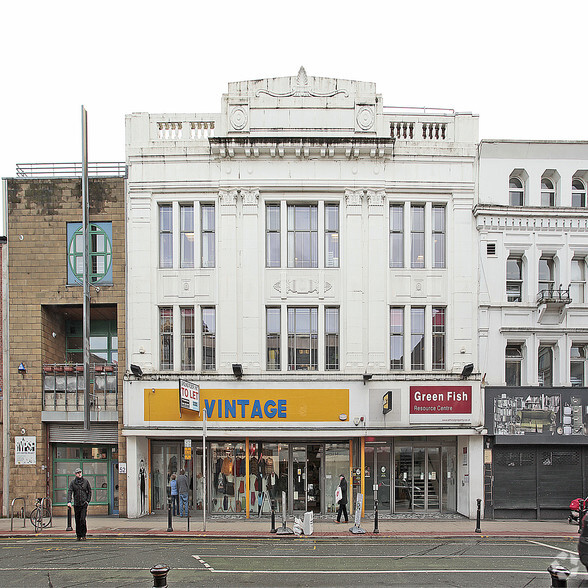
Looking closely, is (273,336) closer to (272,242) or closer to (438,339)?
(272,242)

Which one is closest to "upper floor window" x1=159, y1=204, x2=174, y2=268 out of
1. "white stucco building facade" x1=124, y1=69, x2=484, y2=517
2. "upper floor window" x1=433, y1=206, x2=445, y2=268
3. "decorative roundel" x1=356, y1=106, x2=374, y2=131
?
"white stucco building facade" x1=124, y1=69, x2=484, y2=517

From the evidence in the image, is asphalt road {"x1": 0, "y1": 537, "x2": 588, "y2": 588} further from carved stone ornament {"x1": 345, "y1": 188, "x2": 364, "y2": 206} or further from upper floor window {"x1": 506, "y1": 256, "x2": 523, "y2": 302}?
carved stone ornament {"x1": 345, "y1": 188, "x2": 364, "y2": 206}

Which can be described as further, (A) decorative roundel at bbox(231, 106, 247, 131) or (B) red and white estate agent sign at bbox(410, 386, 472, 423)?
(A) decorative roundel at bbox(231, 106, 247, 131)

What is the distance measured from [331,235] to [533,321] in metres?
8.18

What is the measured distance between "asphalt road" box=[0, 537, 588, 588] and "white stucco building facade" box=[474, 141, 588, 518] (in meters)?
4.08

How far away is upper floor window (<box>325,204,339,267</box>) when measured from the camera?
859 inches

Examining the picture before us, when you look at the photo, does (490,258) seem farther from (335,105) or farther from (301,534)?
(301,534)

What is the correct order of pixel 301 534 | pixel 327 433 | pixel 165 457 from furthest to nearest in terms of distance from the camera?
pixel 165 457 → pixel 327 433 → pixel 301 534

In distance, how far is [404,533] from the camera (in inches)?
691

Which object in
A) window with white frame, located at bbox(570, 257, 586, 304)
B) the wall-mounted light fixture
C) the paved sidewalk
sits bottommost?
the paved sidewalk

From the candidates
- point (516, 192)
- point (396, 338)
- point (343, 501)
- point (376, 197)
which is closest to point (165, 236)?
point (376, 197)

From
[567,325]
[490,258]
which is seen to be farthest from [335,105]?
[567,325]

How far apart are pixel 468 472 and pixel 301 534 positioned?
7.24 metres

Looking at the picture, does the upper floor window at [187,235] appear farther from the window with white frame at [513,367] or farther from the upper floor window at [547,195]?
the upper floor window at [547,195]
